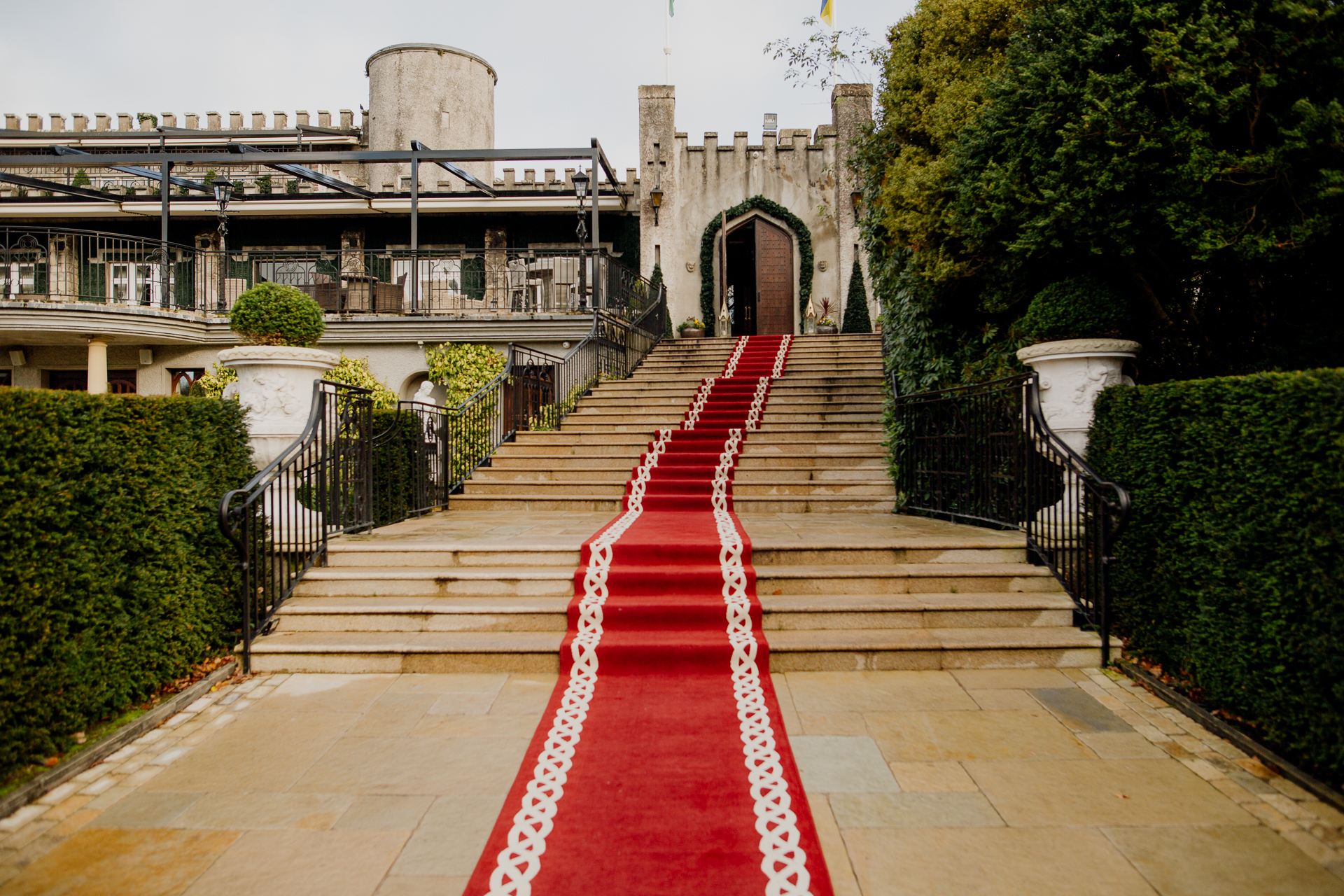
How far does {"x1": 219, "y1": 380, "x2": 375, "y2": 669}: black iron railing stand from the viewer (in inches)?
173

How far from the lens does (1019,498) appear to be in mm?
5965

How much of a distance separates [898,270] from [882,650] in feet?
17.8

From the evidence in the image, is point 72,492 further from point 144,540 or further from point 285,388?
point 285,388

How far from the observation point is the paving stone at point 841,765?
296cm

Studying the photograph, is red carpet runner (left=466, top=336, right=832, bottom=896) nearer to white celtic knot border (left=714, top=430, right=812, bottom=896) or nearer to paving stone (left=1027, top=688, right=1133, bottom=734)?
white celtic knot border (left=714, top=430, right=812, bottom=896)

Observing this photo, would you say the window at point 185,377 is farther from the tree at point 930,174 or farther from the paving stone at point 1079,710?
the paving stone at point 1079,710

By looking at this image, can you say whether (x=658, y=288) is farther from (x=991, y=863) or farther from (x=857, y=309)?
(x=991, y=863)

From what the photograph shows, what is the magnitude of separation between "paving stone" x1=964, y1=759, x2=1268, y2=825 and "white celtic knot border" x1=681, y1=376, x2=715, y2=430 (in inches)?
273

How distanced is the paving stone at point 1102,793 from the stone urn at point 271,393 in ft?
16.3

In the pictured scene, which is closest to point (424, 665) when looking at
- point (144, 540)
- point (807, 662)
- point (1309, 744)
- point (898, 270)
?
point (144, 540)

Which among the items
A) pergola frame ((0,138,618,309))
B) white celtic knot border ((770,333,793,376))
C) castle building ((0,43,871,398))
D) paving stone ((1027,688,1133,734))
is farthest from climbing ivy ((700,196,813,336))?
paving stone ((1027,688,1133,734))

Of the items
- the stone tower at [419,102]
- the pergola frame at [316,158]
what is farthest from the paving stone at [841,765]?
the stone tower at [419,102]

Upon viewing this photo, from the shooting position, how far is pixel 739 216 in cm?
1847

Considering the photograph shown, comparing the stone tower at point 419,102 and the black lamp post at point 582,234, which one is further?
the stone tower at point 419,102
